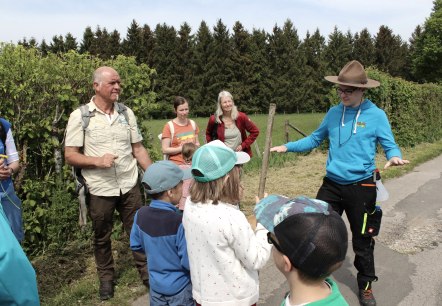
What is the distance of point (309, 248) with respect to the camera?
1.63m

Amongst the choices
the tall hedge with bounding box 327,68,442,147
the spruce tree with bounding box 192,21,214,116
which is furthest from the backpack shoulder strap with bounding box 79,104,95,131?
the spruce tree with bounding box 192,21,214,116

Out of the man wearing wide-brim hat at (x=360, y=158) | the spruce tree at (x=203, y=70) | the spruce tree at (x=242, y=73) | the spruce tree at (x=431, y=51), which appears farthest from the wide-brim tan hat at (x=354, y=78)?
the spruce tree at (x=242, y=73)

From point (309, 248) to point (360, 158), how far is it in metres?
2.30

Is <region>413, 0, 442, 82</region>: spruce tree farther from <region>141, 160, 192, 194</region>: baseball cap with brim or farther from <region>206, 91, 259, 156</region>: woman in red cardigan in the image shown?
<region>141, 160, 192, 194</region>: baseball cap with brim

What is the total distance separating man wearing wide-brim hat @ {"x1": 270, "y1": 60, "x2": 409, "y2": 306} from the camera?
3.69 metres

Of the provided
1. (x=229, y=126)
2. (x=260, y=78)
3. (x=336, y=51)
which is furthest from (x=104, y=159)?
(x=336, y=51)

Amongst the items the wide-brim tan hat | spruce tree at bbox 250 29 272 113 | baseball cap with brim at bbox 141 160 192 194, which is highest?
the wide-brim tan hat

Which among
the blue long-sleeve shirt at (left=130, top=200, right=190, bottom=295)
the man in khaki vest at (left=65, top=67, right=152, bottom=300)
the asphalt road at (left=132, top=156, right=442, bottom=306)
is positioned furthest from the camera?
the asphalt road at (left=132, top=156, right=442, bottom=306)

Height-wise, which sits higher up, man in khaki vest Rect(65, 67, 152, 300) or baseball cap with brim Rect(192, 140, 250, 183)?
baseball cap with brim Rect(192, 140, 250, 183)

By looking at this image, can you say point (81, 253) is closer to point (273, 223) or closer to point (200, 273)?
point (200, 273)

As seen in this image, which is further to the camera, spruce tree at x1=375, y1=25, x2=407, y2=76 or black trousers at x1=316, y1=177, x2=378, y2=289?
spruce tree at x1=375, y1=25, x2=407, y2=76

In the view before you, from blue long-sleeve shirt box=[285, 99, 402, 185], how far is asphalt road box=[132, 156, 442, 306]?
1.24 meters

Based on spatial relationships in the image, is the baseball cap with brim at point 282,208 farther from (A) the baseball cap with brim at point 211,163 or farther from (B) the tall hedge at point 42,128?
(B) the tall hedge at point 42,128

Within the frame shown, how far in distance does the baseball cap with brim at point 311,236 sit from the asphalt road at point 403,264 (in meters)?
2.44
